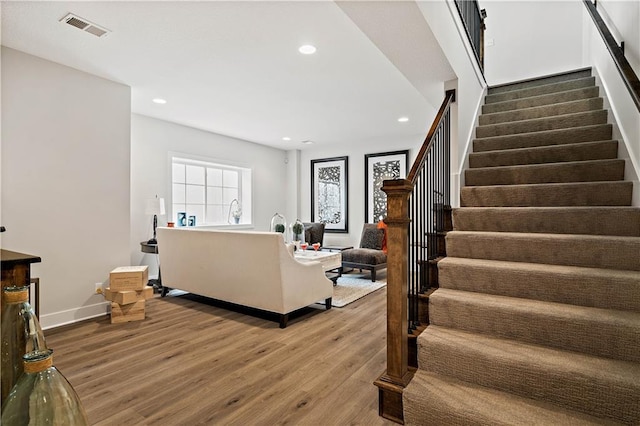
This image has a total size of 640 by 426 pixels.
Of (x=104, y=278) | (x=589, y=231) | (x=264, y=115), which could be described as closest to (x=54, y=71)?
(x=104, y=278)

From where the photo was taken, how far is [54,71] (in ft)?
11.2

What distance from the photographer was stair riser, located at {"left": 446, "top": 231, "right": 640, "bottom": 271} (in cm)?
206

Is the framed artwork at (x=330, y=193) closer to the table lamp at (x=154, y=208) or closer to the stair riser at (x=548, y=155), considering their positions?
the table lamp at (x=154, y=208)

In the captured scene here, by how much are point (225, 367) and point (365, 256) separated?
334cm

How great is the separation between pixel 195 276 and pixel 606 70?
4933 millimetres

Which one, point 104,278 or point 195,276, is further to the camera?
point 195,276

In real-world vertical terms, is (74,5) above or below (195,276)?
above

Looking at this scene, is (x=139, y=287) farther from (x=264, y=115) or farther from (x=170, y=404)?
(x=264, y=115)

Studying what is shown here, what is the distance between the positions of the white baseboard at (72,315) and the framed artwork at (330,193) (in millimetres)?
4714

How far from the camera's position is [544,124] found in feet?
11.6

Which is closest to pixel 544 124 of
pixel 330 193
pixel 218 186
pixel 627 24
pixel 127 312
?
pixel 627 24

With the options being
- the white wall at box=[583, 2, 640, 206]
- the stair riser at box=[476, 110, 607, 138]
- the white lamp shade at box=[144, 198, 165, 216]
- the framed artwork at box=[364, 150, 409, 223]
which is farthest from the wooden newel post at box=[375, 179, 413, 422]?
the framed artwork at box=[364, 150, 409, 223]

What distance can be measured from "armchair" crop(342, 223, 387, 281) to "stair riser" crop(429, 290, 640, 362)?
3.25 meters

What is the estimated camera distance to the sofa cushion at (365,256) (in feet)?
17.8
